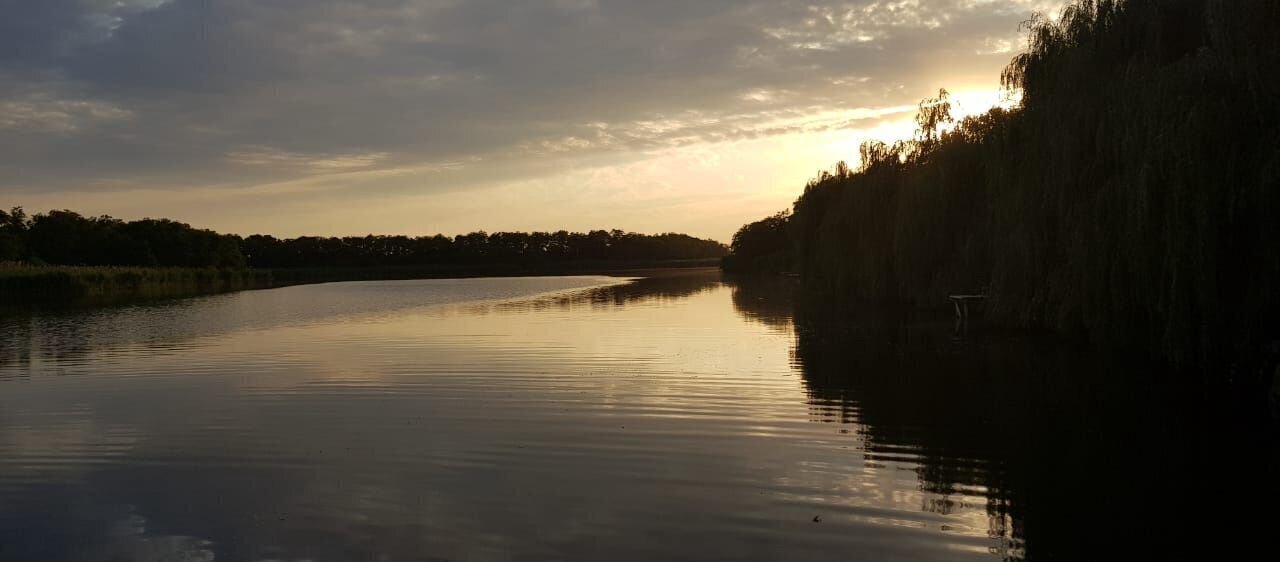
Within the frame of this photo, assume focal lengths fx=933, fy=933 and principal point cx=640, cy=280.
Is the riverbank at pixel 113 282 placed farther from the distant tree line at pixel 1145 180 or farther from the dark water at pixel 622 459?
the distant tree line at pixel 1145 180

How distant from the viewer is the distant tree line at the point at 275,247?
7862cm

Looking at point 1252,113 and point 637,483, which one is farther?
point 1252,113

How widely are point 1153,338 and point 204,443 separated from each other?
11.1 meters

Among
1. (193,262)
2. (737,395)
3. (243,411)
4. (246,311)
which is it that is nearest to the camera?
(243,411)

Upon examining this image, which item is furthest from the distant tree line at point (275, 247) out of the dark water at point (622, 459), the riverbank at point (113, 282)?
the dark water at point (622, 459)

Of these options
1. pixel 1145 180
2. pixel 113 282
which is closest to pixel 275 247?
pixel 113 282

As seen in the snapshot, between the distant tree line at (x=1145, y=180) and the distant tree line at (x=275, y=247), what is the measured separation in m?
68.1

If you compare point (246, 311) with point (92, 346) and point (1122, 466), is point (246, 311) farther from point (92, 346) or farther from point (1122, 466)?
point (1122, 466)

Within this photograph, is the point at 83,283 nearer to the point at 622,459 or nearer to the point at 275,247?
the point at 622,459

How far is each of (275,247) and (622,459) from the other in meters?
120

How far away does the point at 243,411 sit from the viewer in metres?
10.6

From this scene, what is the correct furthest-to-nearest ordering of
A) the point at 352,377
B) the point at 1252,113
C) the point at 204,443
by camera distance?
the point at 352,377 < the point at 1252,113 < the point at 204,443

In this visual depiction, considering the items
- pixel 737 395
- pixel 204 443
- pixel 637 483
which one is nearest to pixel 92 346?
pixel 204 443

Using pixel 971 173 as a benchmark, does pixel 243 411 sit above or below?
below
